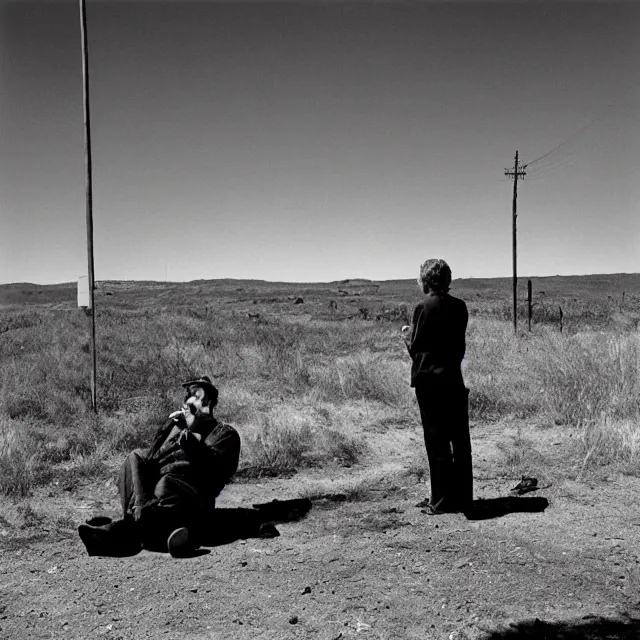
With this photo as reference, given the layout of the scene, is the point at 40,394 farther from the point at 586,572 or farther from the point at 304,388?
the point at 586,572

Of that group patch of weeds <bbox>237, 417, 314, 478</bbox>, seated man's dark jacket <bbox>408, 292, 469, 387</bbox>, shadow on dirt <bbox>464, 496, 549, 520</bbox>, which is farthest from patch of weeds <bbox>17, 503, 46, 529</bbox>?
shadow on dirt <bbox>464, 496, 549, 520</bbox>

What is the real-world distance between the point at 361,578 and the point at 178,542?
118 centimetres

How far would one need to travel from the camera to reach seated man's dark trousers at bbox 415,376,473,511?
15.4 feet

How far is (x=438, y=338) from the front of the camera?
4.65 meters

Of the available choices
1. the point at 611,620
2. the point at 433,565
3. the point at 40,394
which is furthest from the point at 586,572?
the point at 40,394

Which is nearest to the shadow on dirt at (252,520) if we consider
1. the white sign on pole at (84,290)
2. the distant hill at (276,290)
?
the white sign on pole at (84,290)

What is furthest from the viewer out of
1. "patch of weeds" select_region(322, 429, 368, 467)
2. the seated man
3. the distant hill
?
the distant hill

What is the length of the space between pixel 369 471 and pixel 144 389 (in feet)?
17.6

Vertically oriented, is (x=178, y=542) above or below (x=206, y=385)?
below

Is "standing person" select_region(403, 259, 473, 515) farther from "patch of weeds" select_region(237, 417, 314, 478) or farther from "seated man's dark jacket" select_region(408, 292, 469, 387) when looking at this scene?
"patch of weeds" select_region(237, 417, 314, 478)

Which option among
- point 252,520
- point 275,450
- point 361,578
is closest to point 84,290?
point 275,450

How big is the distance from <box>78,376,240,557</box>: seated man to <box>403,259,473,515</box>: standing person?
4.76 ft

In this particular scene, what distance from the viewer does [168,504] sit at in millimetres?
4344

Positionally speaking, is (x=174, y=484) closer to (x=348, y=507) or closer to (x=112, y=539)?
(x=112, y=539)
